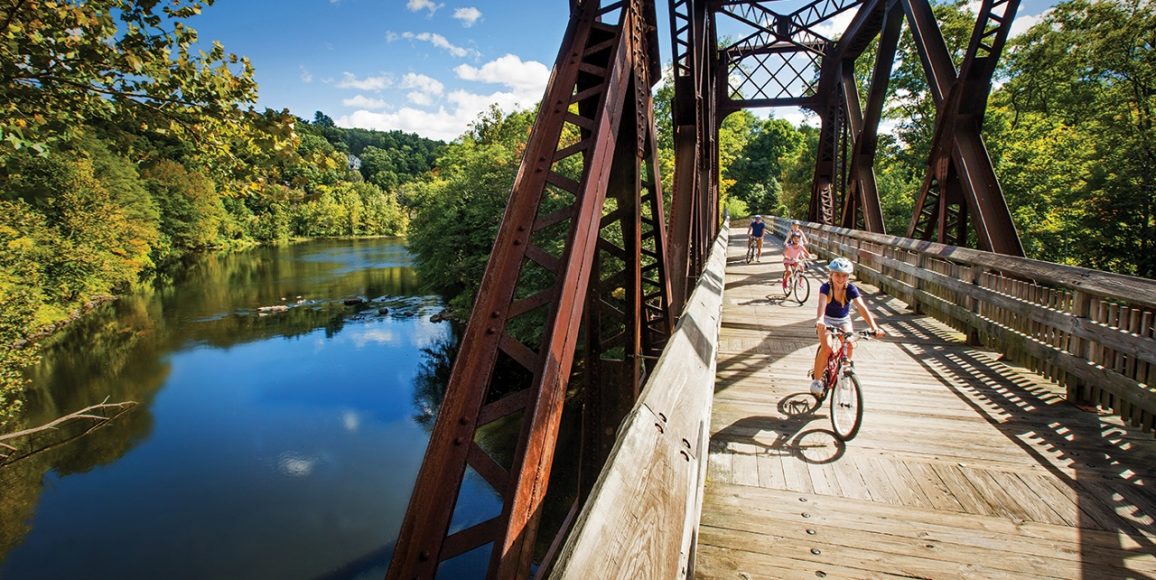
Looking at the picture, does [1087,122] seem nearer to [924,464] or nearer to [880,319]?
[880,319]

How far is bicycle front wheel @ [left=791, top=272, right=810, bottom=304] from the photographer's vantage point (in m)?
9.85

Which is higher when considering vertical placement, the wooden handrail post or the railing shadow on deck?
the wooden handrail post

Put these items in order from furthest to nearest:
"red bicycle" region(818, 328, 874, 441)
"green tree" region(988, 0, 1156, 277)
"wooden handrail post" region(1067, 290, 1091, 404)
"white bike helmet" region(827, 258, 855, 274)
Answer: "green tree" region(988, 0, 1156, 277)
"white bike helmet" region(827, 258, 855, 274)
"wooden handrail post" region(1067, 290, 1091, 404)
"red bicycle" region(818, 328, 874, 441)

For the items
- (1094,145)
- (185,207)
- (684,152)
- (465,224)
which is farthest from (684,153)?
(185,207)

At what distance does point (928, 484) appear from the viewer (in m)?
3.30

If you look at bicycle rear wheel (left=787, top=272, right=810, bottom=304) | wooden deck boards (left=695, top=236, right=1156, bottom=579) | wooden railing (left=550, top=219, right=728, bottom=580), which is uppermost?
wooden railing (left=550, top=219, right=728, bottom=580)

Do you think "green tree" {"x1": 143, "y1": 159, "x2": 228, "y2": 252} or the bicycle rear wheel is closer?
the bicycle rear wheel

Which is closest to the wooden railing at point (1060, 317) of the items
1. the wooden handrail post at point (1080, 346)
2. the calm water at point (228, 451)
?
the wooden handrail post at point (1080, 346)

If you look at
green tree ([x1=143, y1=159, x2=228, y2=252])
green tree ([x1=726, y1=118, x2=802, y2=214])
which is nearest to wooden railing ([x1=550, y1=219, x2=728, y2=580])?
green tree ([x1=143, y1=159, x2=228, y2=252])

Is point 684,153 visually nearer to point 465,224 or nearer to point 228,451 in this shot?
point 228,451

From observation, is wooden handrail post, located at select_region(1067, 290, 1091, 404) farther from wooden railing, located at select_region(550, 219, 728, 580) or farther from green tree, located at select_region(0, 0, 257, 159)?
green tree, located at select_region(0, 0, 257, 159)

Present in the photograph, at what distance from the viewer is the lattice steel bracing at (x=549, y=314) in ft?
6.23

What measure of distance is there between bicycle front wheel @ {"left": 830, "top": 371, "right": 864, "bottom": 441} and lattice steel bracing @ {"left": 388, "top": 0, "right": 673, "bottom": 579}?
5.06 feet

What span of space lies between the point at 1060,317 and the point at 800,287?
531 cm
